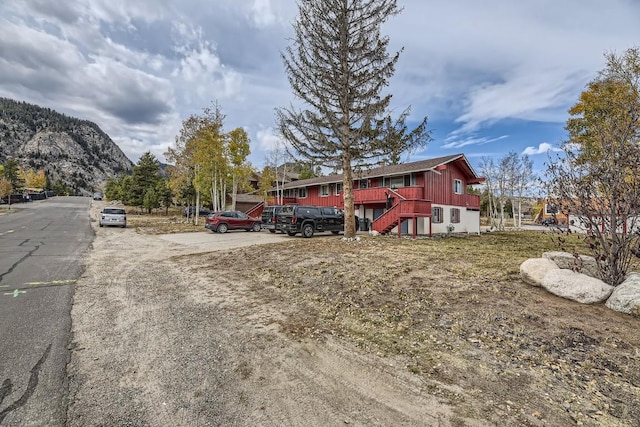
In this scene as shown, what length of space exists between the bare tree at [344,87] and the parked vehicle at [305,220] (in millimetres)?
4155

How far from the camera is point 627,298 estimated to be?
15.8 feet

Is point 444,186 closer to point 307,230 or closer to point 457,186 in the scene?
point 457,186

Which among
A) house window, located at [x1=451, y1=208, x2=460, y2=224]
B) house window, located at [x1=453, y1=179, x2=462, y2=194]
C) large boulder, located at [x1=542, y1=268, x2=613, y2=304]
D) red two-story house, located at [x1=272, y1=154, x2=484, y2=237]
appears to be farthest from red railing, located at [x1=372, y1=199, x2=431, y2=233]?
large boulder, located at [x1=542, y1=268, x2=613, y2=304]

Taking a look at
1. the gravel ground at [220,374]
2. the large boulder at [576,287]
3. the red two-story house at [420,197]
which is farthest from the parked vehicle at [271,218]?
the large boulder at [576,287]

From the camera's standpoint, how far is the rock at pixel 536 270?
19.6 ft

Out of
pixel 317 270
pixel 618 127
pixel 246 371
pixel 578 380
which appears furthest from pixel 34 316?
pixel 618 127

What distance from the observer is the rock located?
19.6 feet

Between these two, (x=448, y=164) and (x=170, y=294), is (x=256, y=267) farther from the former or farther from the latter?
(x=448, y=164)

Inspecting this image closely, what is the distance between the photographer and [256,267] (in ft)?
29.1

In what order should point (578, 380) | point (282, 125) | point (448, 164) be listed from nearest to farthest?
point (578, 380) → point (282, 125) → point (448, 164)

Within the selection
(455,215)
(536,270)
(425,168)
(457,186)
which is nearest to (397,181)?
(425,168)

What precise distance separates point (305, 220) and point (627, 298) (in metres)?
14.4

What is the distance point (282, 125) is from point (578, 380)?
13588 millimetres

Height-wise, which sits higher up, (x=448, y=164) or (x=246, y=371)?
(x=448, y=164)
